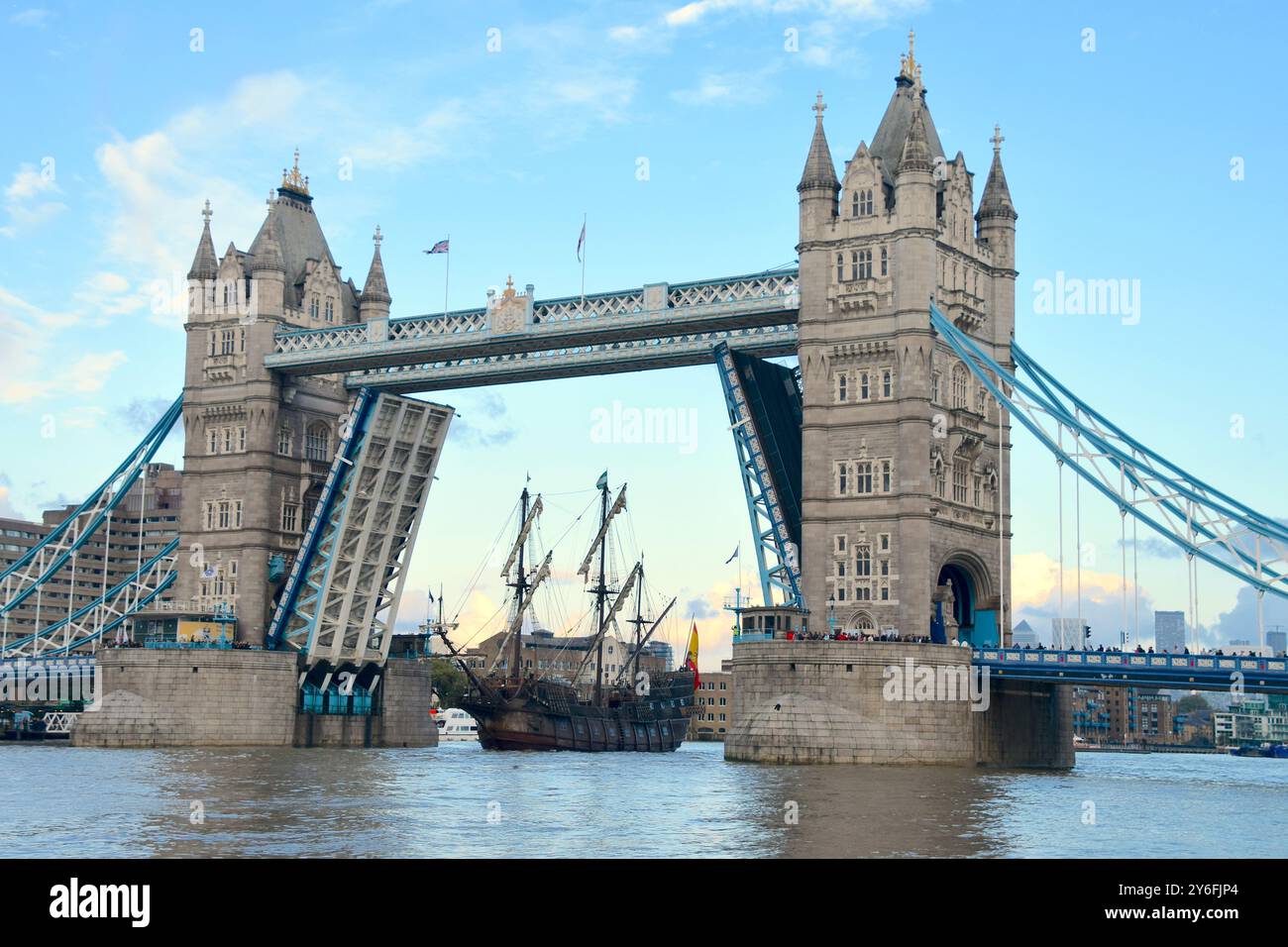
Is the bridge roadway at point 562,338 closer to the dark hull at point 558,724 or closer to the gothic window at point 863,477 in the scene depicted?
the gothic window at point 863,477

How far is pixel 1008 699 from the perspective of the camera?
258 feet

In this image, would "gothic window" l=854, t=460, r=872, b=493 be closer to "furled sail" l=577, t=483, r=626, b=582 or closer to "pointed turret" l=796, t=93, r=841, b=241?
"pointed turret" l=796, t=93, r=841, b=241

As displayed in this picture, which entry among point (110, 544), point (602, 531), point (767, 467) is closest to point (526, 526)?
point (602, 531)

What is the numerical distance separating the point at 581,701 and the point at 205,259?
4065 centimetres

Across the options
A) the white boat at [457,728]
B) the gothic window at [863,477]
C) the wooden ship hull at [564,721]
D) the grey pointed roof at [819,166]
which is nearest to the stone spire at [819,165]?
the grey pointed roof at [819,166]

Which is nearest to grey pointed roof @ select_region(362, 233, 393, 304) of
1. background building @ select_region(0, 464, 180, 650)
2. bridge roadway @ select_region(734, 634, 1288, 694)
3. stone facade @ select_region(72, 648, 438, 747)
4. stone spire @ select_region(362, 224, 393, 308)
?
stone spire @ select_region(362, 224, 393, 308)

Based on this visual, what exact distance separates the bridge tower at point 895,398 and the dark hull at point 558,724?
124 ft

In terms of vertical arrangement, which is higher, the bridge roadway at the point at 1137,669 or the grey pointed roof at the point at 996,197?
the grey pointed roof at the point at 996,197

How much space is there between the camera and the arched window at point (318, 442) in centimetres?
10069

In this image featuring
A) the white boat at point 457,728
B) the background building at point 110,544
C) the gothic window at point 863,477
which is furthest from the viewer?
the background building at point 110,544

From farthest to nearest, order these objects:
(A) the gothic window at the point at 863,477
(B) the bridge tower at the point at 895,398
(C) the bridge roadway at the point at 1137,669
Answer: (A) the gothic window at the point at 863,477
(B) the bridge tower at the point at 895,398
(C) the bridge roadway at the point at 1137,669

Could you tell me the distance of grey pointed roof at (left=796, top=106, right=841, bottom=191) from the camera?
8088cm
